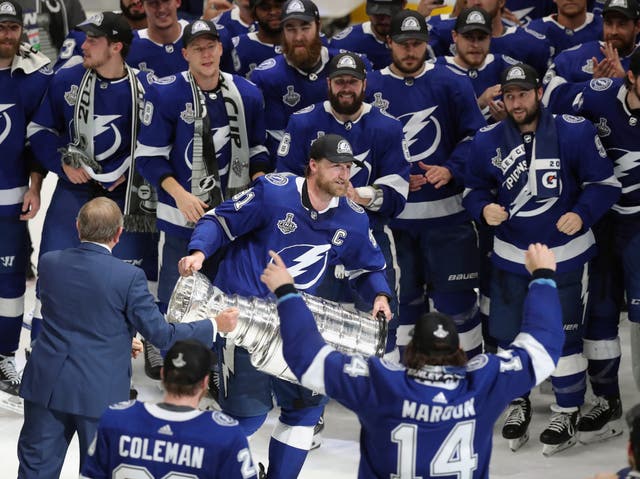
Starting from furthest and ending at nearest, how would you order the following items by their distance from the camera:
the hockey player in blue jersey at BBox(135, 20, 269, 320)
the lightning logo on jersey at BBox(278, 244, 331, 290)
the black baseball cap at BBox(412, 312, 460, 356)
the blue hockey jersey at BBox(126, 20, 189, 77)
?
the blue hockey jersey at BBox(126, 20, 189, 77), the hockey player in blue jersey at BBox(135, 20, 269, 320), the lightning logo on jersey at BBox(278, 244, 331, 290), the black baseball cap at BBox(412, 312, 460, 356)

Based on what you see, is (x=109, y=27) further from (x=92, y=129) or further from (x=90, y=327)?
(x=90, y=327)

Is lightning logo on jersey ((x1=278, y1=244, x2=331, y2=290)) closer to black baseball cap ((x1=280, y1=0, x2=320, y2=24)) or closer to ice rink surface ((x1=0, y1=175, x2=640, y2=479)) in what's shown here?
ice rink surface ((x1=0, y1=175, x2=640, y2=479))

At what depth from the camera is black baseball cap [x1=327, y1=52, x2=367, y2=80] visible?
21.0 ft

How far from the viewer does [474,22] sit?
22.9 feet

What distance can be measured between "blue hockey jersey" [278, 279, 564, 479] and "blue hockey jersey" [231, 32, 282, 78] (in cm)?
336

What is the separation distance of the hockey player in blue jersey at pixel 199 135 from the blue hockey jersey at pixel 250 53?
82 centimetres

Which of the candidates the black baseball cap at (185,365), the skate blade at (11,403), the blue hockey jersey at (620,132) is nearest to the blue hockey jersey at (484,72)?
the blue hockey jersey at (620,132)

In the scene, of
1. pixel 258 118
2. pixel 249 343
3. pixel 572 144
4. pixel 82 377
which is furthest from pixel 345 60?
pixel 82 377

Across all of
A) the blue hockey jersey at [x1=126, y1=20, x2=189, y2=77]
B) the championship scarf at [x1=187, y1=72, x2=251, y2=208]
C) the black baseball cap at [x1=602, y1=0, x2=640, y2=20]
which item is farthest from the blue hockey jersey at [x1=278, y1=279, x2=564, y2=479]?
the blue hockey jersey at [x1=126, y1=20, x2=189, y2=77]

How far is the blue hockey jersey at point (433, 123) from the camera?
267 inches

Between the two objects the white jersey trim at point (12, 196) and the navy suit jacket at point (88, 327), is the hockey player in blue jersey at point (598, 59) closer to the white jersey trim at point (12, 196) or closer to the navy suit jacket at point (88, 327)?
the navy suit jacket at point (88, 327)

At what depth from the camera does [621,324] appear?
8.07m

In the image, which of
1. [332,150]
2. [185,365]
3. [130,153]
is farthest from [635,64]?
[185,365]

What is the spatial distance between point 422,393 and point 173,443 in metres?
0.77
